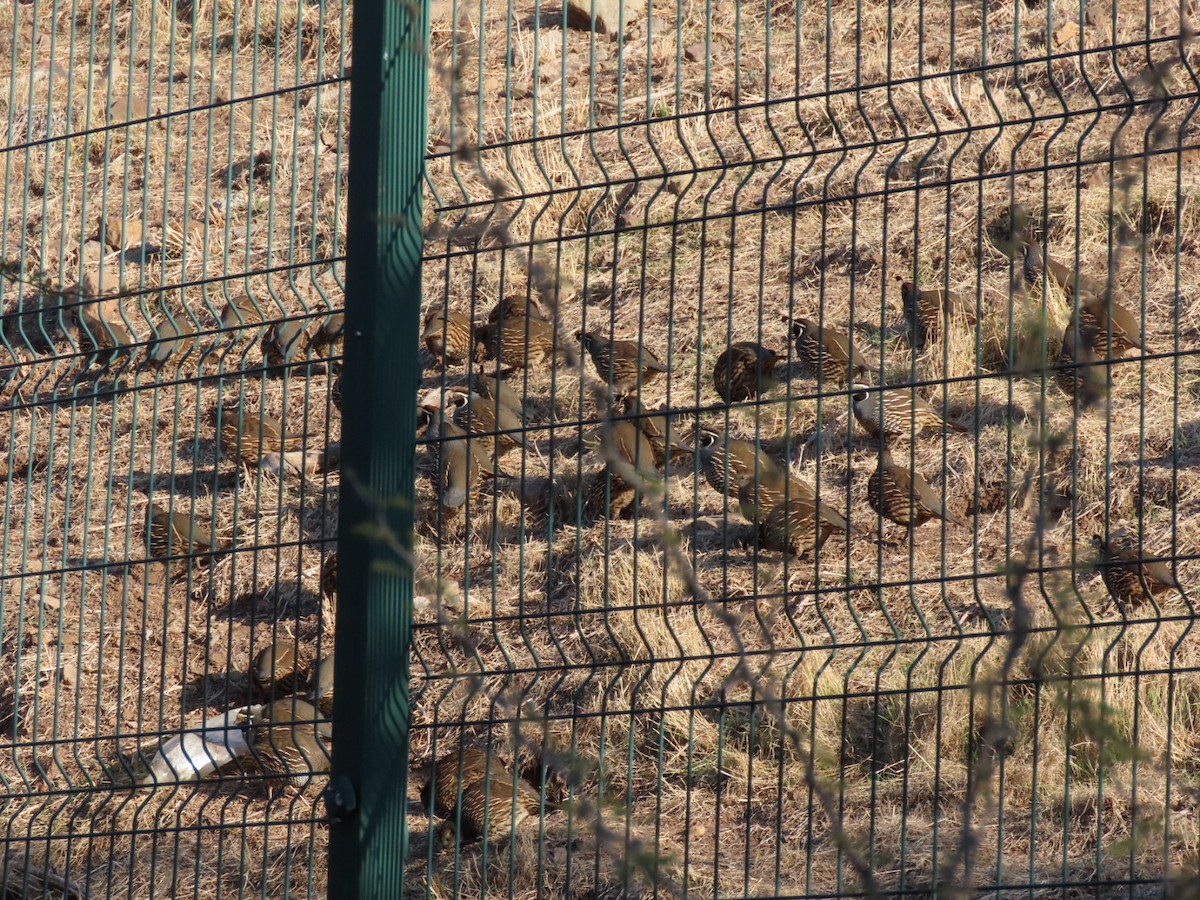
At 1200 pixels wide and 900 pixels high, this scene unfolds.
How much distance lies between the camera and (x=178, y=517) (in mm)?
8477

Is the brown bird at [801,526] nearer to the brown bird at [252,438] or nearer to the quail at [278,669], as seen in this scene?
the quail at [278,669]

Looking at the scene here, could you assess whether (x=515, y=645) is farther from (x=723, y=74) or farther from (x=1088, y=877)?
(x=723, y=74)

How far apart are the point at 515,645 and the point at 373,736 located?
4.21 meters

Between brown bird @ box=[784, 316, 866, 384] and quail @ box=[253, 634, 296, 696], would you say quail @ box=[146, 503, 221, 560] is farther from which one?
brown bird @ box=[784, 316, 866, 384]

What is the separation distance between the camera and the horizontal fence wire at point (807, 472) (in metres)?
4.28

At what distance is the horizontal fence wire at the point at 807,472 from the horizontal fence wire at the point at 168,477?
60 centimetres

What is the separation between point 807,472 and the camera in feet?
30.8

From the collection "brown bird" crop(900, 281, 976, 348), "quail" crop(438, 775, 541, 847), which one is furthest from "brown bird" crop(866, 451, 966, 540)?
"quail" crop(438, 775, 541, 847)

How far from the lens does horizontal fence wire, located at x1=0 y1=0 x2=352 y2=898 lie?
4.97 meters

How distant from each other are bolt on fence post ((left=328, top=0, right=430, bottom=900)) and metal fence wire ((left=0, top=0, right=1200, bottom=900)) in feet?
0.05

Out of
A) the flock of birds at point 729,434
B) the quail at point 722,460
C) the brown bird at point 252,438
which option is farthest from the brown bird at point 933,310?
the brown bird at point 252,438

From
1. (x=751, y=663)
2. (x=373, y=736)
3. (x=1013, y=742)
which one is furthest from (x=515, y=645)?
(x=373, y=736)

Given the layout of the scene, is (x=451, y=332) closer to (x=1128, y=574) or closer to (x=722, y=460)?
(x=722, y=460)

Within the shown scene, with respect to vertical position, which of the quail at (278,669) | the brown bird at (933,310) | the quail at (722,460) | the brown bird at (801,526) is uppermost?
the brown bird at (933,310)
